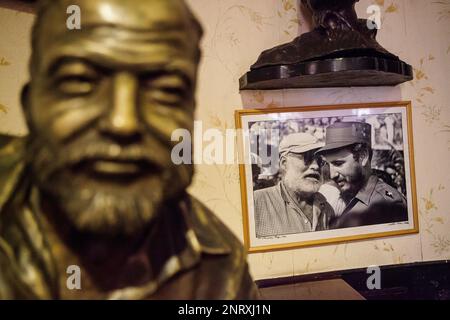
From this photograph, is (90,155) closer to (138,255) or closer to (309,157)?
(138,255)

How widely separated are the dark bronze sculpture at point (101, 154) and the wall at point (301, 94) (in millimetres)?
675

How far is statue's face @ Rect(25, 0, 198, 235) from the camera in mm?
352

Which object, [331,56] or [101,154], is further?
[331,56]

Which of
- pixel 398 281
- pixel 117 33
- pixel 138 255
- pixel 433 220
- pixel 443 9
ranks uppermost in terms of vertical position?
pixel 443 9

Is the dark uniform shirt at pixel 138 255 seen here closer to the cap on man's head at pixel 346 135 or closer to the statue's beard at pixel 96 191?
the statue's beard at pixel 96 191


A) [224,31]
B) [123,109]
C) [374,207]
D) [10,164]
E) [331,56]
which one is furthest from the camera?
[374,207]

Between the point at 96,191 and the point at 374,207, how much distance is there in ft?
3.61

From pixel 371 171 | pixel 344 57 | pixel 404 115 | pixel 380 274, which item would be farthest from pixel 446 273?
pixel 344 57

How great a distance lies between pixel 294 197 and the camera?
1177 millimetres

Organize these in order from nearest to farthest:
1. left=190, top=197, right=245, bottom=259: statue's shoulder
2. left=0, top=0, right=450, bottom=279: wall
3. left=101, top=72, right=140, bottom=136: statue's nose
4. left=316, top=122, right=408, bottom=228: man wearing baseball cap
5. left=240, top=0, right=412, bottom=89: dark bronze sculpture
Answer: left=101, top=72, right=140, bottom=136: statue's nose < left=190, top=197, right=245, bottom=259: statue's shoulder < left=240, top=0, right=412, bottom=89: dark bronze sculpture < left=0, top=0, right=450, bottom=279: wall < left=316, top=122, right=408, bottom=228: man wearing baseball cap

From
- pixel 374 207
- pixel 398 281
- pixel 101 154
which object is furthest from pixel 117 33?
pixel 398 281

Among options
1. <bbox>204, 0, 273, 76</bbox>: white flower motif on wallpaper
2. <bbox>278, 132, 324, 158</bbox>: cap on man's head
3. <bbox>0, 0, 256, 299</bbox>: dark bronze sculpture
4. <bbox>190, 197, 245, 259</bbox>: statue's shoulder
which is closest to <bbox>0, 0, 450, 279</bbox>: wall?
<bbox>204, 0, 273, 76</bbox>: white flower motif on wallpaper

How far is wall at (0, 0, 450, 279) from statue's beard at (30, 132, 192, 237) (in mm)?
717

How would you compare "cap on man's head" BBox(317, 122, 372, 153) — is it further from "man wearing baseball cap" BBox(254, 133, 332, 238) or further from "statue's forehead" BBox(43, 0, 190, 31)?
"statue's forehead" BBox(43, 0, 190, 31)
